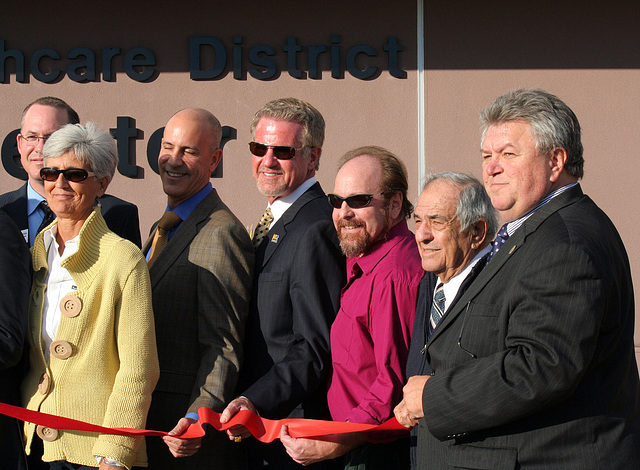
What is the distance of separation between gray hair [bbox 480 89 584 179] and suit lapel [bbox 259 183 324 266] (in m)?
1.21

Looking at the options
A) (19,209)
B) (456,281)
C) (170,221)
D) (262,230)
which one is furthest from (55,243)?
(456,281)

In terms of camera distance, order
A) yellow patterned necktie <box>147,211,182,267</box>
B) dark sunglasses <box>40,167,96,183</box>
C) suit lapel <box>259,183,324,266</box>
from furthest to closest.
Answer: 1. yellow patterned necktie <box>147,211,182,267</box>
2. suit lapel <box>259,183,324,266</box>
3. dark sunglasses <box>40,167,96,183</box>

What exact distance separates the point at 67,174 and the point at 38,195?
47.6 inches

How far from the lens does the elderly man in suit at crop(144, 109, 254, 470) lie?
3018mm

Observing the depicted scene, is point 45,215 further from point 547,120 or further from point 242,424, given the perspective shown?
point 547,120

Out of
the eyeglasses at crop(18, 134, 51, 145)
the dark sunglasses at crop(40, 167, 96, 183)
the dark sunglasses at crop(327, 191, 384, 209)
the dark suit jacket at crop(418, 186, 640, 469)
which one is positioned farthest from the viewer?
the eyeglasses at crop(18, 134, 51, 145)

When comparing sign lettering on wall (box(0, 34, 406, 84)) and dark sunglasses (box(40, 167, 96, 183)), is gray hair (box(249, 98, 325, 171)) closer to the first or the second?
dark sunglasses (box(40, 167, 96, 183))

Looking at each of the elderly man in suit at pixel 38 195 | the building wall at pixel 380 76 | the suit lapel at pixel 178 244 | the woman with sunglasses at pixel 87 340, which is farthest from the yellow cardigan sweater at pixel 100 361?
the building wall at pixel 380 76

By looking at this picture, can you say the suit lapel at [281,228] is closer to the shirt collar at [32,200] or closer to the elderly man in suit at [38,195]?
the elderly man in suit at [38,195]

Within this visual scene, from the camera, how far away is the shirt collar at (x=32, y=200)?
3.97 meters

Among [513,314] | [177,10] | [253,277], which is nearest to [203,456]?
[253,277]

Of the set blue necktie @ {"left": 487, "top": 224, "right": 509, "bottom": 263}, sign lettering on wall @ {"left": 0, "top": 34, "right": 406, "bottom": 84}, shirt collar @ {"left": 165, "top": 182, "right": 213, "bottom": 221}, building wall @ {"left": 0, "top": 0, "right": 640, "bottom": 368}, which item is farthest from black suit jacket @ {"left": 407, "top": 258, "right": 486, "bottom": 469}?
sign lettering on wall @ {"left": 0, "top": 34, "right": 406, "bottom": 84}

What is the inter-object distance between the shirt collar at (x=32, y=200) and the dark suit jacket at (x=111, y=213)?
0.02 meters

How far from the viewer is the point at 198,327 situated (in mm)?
3104
